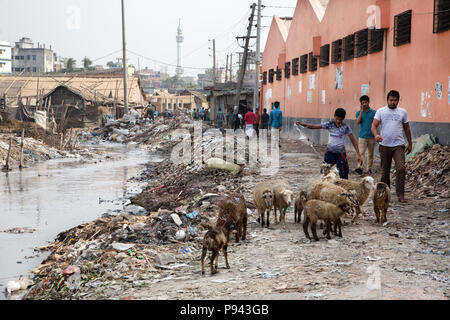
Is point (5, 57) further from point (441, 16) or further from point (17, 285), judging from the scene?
point (17, 285)

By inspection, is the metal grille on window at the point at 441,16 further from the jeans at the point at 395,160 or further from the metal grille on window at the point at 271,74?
the metal grille on window at the point at 271,74

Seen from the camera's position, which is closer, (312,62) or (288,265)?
(288,265)

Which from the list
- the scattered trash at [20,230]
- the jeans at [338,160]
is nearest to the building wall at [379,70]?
the jeans at [338,160]

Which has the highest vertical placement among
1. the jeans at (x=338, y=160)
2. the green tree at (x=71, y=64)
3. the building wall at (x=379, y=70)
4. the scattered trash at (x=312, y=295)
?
the green tree at (x=71, y=64)

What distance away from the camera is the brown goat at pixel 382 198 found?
6801mm

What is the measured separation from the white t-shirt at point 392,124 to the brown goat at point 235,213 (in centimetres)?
285

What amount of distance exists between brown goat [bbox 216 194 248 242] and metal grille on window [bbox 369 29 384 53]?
10.2 m

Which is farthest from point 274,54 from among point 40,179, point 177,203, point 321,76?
point 177,203

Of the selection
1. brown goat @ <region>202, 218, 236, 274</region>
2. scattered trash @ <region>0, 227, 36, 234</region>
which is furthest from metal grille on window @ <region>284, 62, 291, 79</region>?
brown goat @ <region>202, 218, 236, 274</region>

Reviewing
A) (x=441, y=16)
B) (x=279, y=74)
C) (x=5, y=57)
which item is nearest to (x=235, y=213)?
(x=441, y=16)

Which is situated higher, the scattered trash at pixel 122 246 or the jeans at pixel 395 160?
the jeans at pixel 395 160

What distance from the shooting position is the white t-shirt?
25.9 ft

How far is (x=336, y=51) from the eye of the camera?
19.7m

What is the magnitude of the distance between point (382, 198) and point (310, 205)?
1.24 metres
